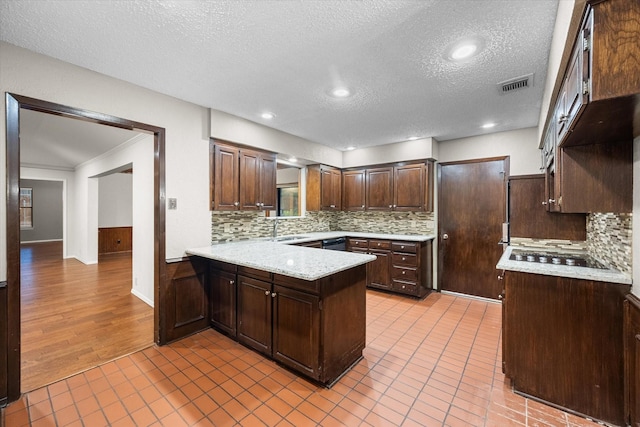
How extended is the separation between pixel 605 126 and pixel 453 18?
3.43 ft

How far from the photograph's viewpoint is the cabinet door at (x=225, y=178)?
329 cm

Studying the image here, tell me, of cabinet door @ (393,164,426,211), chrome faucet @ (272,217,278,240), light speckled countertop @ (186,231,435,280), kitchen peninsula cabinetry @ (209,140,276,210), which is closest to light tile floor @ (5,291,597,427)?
light speckled countertop @ (186,231,435,280)

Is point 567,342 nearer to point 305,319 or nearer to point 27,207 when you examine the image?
point 305,319

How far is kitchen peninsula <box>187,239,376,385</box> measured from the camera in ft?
6.84

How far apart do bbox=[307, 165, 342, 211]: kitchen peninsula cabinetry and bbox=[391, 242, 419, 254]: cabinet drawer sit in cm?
144

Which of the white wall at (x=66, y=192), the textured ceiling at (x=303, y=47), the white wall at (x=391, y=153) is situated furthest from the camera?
the white wall at (x=66, y=192)

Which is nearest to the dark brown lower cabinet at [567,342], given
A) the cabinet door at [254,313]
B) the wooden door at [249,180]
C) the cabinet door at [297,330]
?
the cabinet door at [297,330]

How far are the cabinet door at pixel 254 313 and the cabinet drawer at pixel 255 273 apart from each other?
0.13 ft

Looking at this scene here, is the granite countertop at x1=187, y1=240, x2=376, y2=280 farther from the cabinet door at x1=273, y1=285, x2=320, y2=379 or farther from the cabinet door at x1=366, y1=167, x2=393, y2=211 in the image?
the cabinet door at x1=366, y1=167, x2=393, y2=211

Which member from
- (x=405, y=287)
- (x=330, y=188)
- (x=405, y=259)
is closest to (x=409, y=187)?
(x=405, y=259)

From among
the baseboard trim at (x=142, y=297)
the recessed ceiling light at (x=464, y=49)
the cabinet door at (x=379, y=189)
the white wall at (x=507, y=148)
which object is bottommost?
the baseboard trim at (x=142, y=297)

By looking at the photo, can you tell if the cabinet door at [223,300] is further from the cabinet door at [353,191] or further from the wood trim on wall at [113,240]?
the wood trim on wall at [113,240]

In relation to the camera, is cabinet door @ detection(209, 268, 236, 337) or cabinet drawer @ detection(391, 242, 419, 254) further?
cabinet drawer @ detection(391, 242, 419, 254)

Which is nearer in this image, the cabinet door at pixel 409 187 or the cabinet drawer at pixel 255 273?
the cabinet drawer at pixel 255 273
